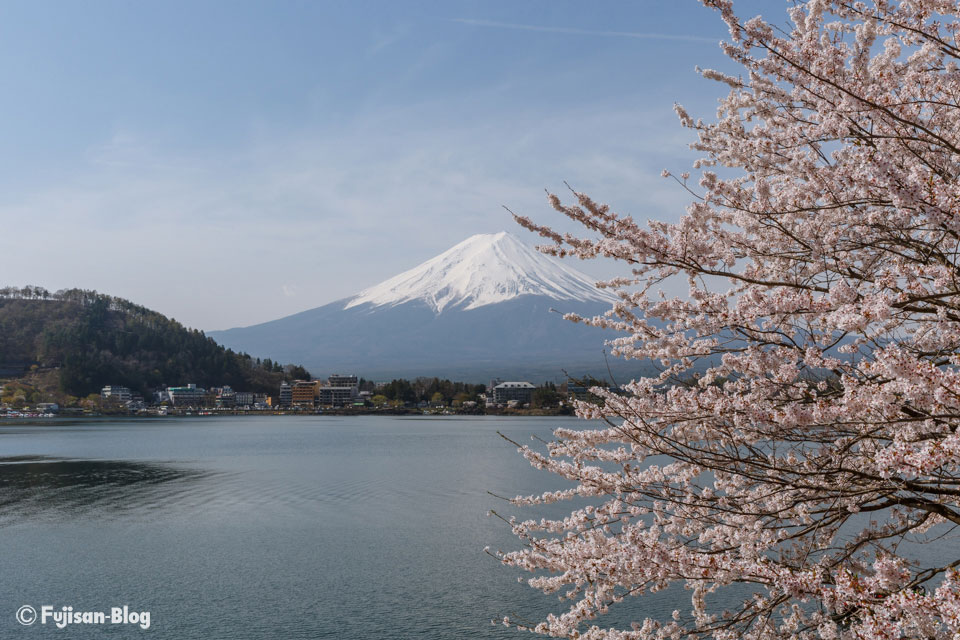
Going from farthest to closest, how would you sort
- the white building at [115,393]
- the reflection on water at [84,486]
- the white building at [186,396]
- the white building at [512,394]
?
the white building at [186,396] → the white building at [115,393] → the white building at [512,394] → the reflection on water at [84,486]

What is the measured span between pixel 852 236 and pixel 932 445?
4.75ft

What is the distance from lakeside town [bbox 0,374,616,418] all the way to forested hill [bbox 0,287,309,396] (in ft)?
7.70

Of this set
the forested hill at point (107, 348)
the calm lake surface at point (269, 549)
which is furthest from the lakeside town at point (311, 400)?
the calm lake surface at point (269, 549)

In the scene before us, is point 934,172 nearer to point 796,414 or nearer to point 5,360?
point 796,414

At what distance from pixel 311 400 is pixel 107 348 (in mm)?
31659

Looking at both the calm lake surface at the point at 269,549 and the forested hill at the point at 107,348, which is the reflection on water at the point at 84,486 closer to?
the calm lake surface at the point at 269,549

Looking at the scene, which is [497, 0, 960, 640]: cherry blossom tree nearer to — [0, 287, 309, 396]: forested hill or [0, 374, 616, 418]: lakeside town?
[0, 374, 616, 418]: lakeside town

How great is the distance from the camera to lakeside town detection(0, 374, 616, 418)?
9231cm

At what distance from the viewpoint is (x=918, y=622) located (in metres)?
2.52

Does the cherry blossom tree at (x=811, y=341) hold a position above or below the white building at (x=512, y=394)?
above

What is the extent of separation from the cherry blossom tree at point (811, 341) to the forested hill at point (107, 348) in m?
110

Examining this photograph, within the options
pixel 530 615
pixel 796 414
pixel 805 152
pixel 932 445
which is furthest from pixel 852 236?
pixel 530 615

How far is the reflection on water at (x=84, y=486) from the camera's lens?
19531mm

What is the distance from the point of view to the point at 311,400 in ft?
388
